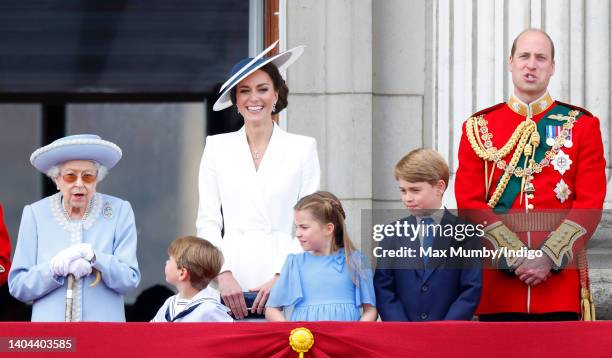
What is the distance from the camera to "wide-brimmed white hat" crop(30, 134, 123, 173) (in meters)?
6.40

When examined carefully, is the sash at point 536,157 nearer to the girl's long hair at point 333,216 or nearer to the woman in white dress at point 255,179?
the girl's long hair at point 333,216

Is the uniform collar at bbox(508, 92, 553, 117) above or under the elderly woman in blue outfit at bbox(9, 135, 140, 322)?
above

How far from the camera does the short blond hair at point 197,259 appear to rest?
6.20 metres

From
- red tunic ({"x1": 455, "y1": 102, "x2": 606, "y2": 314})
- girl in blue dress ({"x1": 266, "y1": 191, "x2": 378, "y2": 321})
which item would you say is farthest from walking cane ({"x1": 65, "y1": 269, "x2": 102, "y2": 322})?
red tunic ({"x1": 455, "y1": 102, "x2": 606, "y2": 314})

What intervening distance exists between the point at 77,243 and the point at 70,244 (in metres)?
0.03

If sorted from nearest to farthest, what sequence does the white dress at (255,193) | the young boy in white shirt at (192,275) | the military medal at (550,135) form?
the young boy in white shirt at (192,275), the military medal at (550,135), the white dress at (255,193)

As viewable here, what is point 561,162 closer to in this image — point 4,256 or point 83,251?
point 83,251

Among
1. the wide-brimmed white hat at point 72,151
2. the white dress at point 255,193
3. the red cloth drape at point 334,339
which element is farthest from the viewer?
the white dress at point 255,193

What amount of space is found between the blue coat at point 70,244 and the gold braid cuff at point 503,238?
142cm

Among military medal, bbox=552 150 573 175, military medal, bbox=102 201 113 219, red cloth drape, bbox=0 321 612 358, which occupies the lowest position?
red cloth drape, bbox=0 321 612 358

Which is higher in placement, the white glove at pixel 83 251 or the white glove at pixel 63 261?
the white glove at pixel 83 251

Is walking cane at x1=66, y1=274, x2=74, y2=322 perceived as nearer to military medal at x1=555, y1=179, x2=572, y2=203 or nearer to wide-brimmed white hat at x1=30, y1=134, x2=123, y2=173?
wide-brimmed white hat at x1=30, y1=134, x2=123, y2=173

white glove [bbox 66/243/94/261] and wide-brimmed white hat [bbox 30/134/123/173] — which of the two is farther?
wide-brimmed white hat [bbox 30/134/123/173]

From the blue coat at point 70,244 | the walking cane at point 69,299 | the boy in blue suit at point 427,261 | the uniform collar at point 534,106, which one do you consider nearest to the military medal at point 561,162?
the uniform collar at point 534,106
